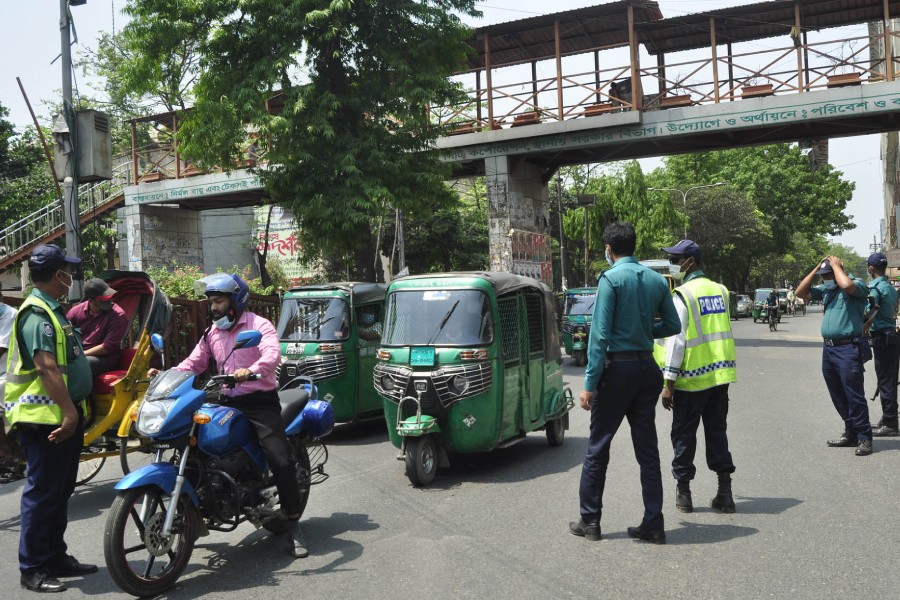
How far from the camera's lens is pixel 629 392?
5.49 meters

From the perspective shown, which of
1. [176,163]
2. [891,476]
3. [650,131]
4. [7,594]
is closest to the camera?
[7,594]

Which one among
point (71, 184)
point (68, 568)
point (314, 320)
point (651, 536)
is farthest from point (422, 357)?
point (71, 184)

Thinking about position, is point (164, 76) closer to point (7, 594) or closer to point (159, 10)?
point (159, 10)

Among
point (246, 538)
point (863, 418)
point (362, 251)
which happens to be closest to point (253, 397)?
point (246, 538)

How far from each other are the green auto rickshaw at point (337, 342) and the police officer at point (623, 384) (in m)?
5.57

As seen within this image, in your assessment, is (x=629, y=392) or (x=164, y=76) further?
(x=164, y=76)

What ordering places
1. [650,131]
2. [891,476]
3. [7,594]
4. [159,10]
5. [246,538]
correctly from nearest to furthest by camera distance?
[7,594] < [246,538] < [891,476] < [159,10] < [650,131]

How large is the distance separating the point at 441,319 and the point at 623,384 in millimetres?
3007

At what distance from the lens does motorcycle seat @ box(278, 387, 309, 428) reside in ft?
19.4

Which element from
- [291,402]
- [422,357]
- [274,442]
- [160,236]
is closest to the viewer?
[274,442]

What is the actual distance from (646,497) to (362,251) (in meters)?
13.8

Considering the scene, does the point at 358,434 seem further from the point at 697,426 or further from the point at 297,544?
the point at 697,426

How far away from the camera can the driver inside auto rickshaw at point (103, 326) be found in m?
7.66

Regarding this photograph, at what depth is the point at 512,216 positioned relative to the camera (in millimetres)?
24578
